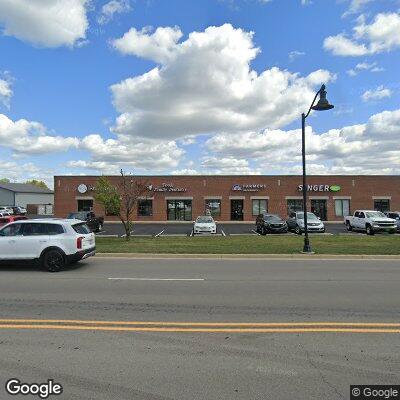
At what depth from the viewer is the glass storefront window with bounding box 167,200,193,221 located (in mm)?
44250

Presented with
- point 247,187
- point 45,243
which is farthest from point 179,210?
point 45,243

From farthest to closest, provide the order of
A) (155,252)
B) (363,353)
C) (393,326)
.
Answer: (155,252), (393,326), (363,353)

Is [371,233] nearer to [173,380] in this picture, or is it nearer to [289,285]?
[289,285]

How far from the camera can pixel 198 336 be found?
554 cm

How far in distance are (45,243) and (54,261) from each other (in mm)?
624

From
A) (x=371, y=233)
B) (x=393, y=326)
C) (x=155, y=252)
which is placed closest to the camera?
(x=393, y=326)

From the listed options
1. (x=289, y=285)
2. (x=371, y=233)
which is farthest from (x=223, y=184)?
(x=289, y=285)

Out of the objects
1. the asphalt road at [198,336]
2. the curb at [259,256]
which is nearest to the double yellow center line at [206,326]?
the asphalt road at [198,336]

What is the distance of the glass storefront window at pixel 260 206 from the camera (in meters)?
44.2

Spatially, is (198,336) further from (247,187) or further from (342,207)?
(342,207)

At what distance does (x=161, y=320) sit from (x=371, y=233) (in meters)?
25.5

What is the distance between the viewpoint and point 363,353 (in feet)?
15.9

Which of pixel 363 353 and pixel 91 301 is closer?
pixel 363 353

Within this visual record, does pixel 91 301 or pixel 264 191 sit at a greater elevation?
pixel 264 191
